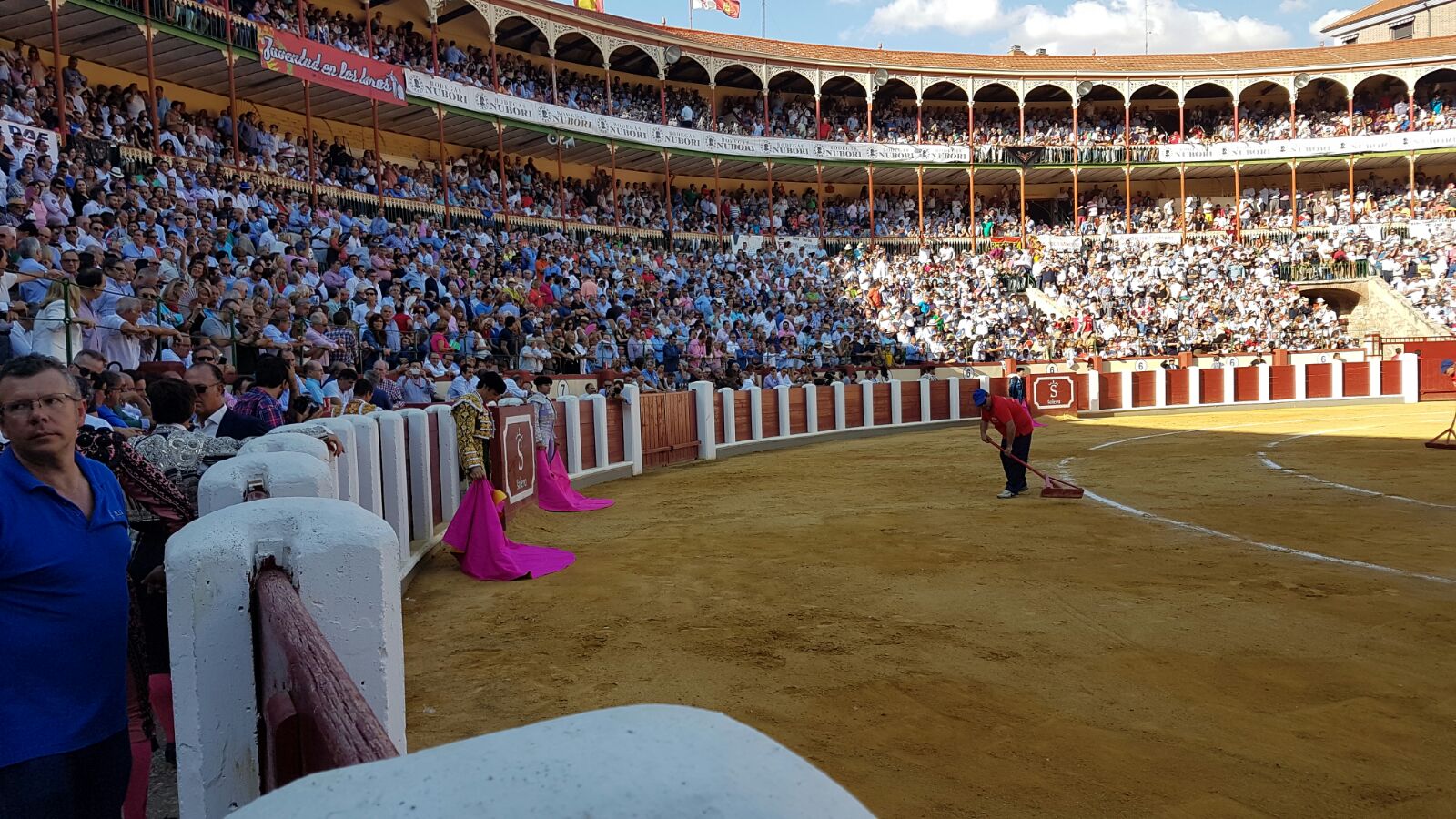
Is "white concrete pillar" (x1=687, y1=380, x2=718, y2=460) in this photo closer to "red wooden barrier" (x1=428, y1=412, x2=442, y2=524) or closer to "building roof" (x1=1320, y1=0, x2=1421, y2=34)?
"red wooden barrier" (x1=428, y1=412, x2=442, y2=524)

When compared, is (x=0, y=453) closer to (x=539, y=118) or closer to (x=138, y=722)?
(x=138, y=722)

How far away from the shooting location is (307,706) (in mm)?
1102

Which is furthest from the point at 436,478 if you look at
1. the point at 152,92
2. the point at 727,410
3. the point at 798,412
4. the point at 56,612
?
the point at 152,92

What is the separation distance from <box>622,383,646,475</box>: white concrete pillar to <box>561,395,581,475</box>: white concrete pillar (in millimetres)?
1569

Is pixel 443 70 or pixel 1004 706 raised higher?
pixel 443 70

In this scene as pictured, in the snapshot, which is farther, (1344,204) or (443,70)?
(1344,204)

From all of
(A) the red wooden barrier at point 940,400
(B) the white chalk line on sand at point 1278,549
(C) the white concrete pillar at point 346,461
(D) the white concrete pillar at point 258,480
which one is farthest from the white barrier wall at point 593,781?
(A) the red wooden barrier at point 940,400

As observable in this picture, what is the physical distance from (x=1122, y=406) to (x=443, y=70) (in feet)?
61.5

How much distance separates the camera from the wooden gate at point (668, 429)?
542 inches

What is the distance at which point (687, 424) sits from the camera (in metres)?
15.2

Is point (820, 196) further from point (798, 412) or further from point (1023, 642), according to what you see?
point (1023, 642)

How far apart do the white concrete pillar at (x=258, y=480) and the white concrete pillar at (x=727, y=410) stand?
46.3 feet

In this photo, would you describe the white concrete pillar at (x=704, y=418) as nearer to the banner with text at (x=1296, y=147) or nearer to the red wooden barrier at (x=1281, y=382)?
the red wooden barrier at (x=1281, y=382)

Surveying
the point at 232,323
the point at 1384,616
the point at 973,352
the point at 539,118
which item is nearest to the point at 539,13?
the point at 539,118
